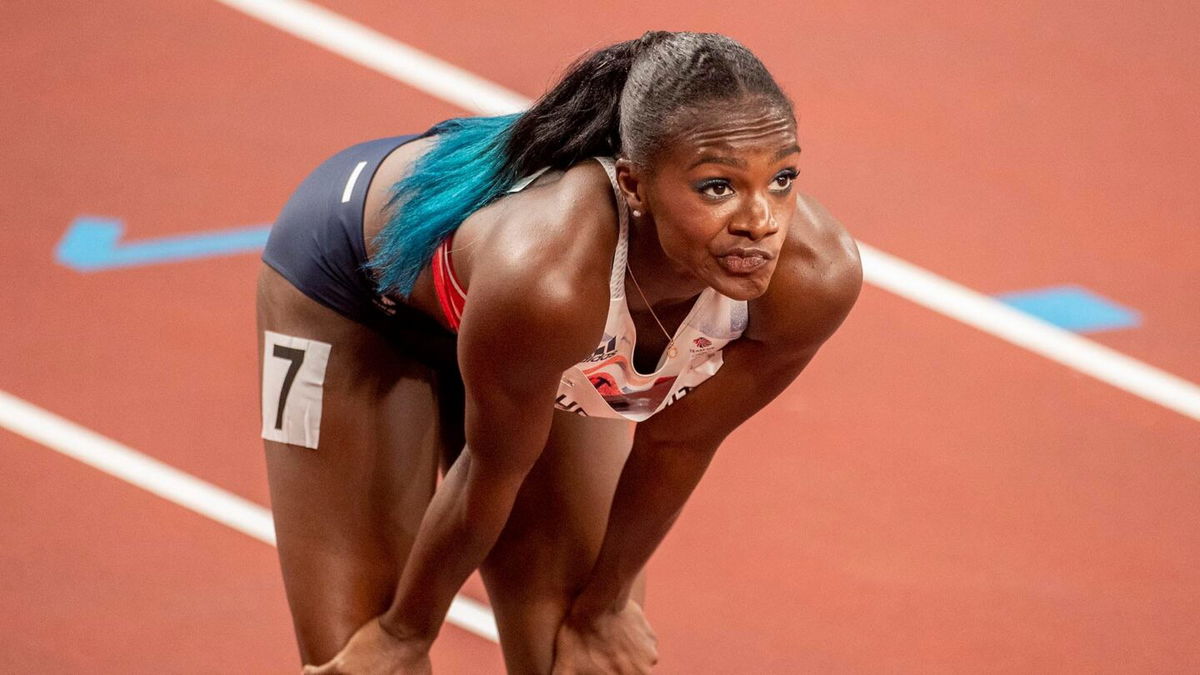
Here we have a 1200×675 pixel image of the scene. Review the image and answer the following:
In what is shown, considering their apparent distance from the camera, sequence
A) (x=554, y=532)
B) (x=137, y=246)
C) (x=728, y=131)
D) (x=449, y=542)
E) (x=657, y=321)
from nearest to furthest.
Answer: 1. (x=728, y=131)
2. (x=657, y=321)
3. (x=449, y=542)
4. (x=554, y=532)
5. (x=137, y=246)

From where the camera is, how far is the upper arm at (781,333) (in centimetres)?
→ 252

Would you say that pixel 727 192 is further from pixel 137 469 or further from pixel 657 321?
pixel 137 469

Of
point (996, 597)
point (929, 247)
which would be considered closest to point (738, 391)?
point (996, 597)

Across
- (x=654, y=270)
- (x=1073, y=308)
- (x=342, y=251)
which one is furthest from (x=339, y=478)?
(x=1073, y=308)

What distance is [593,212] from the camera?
8.13 feet

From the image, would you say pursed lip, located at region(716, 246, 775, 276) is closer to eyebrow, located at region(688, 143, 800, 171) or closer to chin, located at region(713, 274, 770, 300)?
chin, located at region(713, 274, 770, 300)

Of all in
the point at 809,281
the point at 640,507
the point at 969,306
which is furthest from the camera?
the point at 969,306

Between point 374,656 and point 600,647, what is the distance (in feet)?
1.41

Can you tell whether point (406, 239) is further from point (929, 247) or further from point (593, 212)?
point (929, 247)

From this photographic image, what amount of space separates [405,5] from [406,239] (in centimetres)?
411

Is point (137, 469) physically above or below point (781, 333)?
below

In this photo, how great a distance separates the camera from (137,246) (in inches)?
216

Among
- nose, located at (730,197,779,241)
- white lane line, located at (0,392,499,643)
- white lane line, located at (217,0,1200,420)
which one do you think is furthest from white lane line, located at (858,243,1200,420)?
nose, located at (730,197,779,241)

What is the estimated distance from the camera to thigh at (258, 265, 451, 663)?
120 inches
